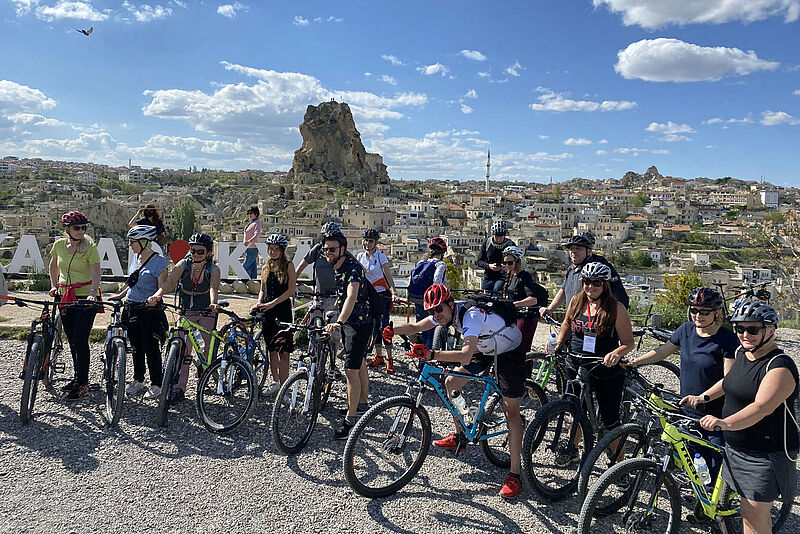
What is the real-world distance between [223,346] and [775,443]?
4619 mm

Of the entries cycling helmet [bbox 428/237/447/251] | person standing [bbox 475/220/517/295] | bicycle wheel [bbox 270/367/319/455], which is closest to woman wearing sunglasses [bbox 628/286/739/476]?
person standing [bbox 475/220/517/295]

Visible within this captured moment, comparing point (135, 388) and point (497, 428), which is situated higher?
point (497, 428)

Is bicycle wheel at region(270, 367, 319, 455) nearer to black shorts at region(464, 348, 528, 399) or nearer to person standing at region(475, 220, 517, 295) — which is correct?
black shorts at region(464, 348, 528, 399)

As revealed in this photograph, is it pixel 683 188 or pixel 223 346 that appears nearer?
pixel 223 346

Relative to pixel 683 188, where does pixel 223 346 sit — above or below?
below

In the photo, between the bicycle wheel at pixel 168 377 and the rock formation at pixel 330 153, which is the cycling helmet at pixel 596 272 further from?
the rock formation at pixel 330 153

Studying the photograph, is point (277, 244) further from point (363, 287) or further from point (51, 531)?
point (51, 531)

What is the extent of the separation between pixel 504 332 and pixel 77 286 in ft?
15.2

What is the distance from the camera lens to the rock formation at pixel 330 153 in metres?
139

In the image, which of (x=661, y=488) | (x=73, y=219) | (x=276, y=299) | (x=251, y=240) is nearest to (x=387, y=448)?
(x=661, y=488)

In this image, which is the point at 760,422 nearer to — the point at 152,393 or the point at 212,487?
the point at 212,487

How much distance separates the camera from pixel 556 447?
14.3 feet

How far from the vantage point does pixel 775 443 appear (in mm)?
3006

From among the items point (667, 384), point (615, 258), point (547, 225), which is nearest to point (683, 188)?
point (547, 225)
